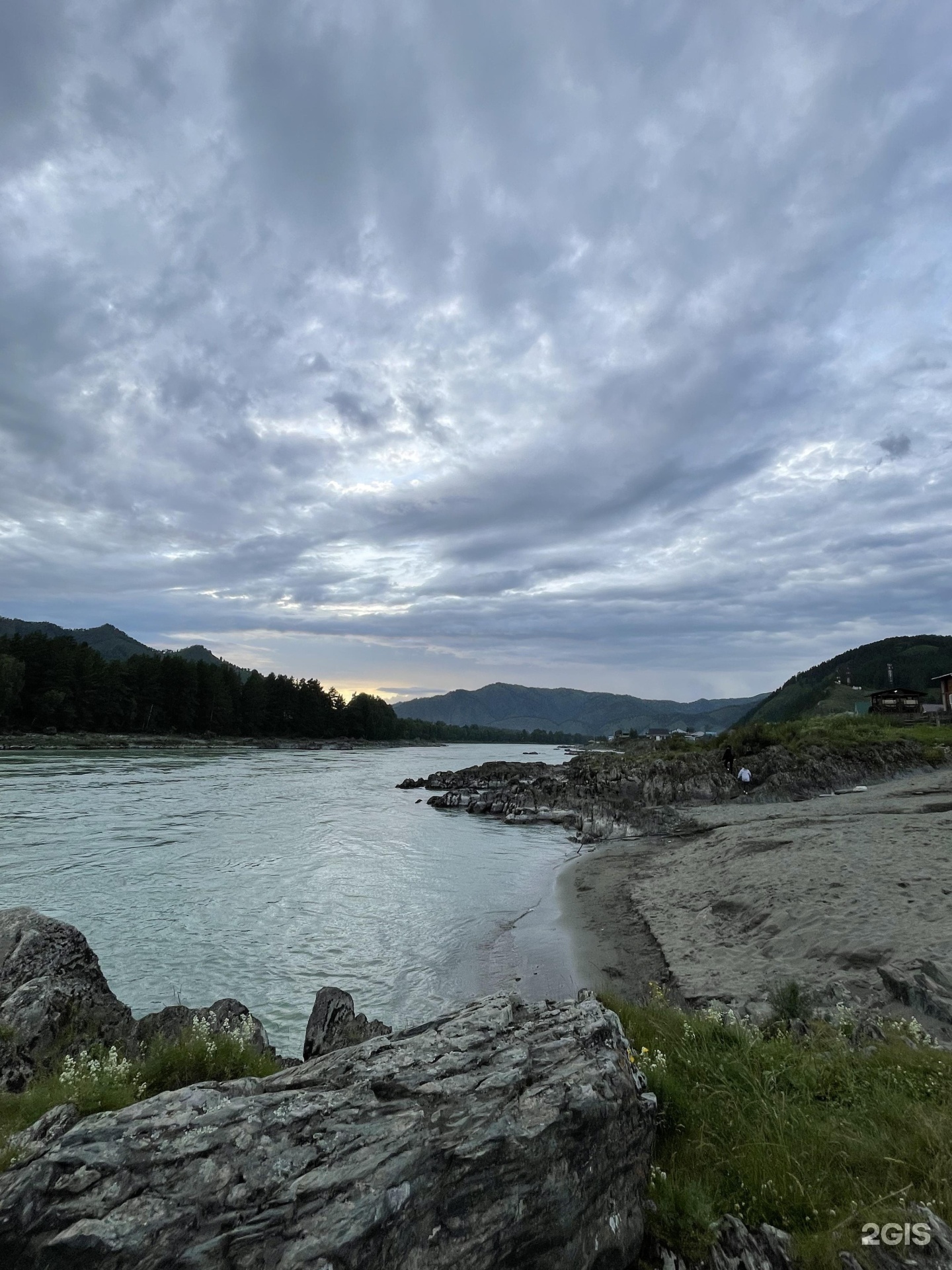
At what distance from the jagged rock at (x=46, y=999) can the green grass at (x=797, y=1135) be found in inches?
257

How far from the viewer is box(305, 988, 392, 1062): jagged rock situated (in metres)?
7.34

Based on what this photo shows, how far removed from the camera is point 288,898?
15977 millimetres

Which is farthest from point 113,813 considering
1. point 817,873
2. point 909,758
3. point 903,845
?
point 909,758

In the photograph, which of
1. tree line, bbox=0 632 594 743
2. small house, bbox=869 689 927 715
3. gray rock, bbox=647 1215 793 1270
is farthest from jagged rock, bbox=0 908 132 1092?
tree line, bbox=0 632 594 743

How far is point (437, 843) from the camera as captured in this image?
25.0 m

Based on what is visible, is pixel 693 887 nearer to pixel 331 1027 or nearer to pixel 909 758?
pixel 331 1027

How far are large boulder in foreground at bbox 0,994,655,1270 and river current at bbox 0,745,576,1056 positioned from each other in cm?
589

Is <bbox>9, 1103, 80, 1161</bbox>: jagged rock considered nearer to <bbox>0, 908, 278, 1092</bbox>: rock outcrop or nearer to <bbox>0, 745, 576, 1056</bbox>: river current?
<bbox>0, 908, 278, 1092</bbox>: rock outcrop

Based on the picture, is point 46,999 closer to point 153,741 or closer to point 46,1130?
point 46,1130

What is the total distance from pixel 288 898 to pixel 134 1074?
11157mm

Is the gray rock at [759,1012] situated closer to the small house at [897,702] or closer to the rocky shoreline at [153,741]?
the small house at [897,702]

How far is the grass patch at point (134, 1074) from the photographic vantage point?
15.7 feet

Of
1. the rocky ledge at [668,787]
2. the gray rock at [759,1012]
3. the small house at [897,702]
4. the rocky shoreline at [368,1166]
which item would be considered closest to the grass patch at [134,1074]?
the rocky shoreline at [368,1166]

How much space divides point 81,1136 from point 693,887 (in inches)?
618
